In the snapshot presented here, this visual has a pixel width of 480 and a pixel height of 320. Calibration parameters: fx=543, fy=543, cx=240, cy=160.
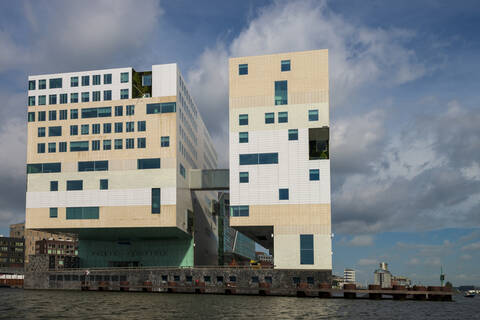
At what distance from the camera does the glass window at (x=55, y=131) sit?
96188 millimetres

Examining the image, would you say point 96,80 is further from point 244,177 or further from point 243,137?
point 244,177

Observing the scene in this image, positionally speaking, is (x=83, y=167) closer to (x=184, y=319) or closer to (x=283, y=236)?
(x=283, y=236)

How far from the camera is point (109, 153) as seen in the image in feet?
308

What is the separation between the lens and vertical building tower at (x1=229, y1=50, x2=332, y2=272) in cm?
8275

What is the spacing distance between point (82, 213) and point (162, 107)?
22716 mm

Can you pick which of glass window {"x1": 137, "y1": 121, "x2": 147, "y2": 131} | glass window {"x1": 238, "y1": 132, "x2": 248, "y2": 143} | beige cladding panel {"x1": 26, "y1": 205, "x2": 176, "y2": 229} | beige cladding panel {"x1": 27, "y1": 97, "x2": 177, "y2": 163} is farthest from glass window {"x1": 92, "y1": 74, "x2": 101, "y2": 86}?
glass window {"x1": 238, "y1": 132, "x2": 248, "y2": 143}

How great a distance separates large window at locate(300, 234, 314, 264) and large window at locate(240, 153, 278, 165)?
498 inches

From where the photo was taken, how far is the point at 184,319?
42812mm

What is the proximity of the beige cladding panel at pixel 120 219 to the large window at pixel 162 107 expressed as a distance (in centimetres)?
1647

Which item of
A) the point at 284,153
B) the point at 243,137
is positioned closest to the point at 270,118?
the point at 243,137

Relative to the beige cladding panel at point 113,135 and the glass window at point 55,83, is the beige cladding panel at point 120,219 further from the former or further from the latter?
the glass window at point 55,83

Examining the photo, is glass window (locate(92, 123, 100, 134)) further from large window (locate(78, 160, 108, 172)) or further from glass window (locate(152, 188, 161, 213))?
glass window (locate(152, 188, 161, 213))

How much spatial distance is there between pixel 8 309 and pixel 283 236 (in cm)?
4365

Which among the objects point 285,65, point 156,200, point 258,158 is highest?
point 285,65
